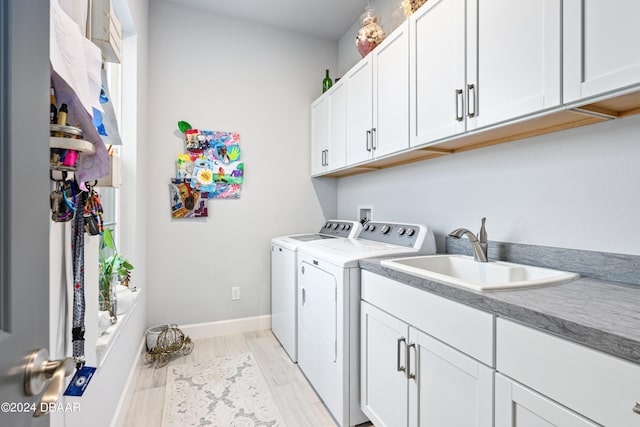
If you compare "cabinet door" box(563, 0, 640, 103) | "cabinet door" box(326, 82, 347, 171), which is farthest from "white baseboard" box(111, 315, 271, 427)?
"cabinet door" box(563, 0, 640, 103)

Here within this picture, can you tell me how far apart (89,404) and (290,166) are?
2279 mm

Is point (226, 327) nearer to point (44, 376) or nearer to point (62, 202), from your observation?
point (62, 202)

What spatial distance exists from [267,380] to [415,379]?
118cm

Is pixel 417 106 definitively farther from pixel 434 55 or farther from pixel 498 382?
pixel 498 382

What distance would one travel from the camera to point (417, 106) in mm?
1643

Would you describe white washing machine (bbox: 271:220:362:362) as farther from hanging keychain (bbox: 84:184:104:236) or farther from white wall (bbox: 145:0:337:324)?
hanging keychain (bbox: 84:184:104:236)

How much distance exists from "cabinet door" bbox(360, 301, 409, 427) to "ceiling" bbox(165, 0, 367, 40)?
2.45 m

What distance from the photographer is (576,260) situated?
1.22 meters

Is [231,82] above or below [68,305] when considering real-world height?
above

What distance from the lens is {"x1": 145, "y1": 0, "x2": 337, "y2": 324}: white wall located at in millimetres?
2602

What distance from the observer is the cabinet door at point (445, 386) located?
966 mm

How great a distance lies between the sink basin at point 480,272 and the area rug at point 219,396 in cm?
113

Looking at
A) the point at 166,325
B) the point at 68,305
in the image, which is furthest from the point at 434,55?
the point at 166,325

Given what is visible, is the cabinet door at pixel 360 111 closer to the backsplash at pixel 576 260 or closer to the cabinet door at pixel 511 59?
the cabinet door at pixel 511 59
